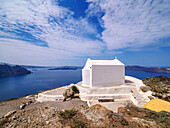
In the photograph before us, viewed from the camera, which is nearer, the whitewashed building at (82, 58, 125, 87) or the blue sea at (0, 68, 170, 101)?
the whitewashed building at (82, 58, 125, 87)

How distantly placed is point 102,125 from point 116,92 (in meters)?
8.59

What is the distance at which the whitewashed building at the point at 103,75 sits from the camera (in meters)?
11.9

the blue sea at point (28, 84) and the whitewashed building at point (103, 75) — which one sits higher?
the whitewashed building at point (103, 75)

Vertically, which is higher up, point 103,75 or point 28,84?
point 103,75

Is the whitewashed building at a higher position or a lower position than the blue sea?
higher

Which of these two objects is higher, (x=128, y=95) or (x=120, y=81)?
(x=120, y=81)

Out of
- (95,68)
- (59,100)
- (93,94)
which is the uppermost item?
(95,68)

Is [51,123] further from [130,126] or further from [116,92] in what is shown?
A: [116,92]

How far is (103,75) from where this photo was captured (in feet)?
39.9

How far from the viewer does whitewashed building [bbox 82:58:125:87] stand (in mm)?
11857

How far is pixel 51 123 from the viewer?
12.2ft

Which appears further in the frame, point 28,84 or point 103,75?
point 28,84

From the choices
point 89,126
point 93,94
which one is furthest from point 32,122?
point 93,94

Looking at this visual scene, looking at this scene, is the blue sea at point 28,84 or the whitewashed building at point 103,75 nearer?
the whitewashed building at point 103,75
